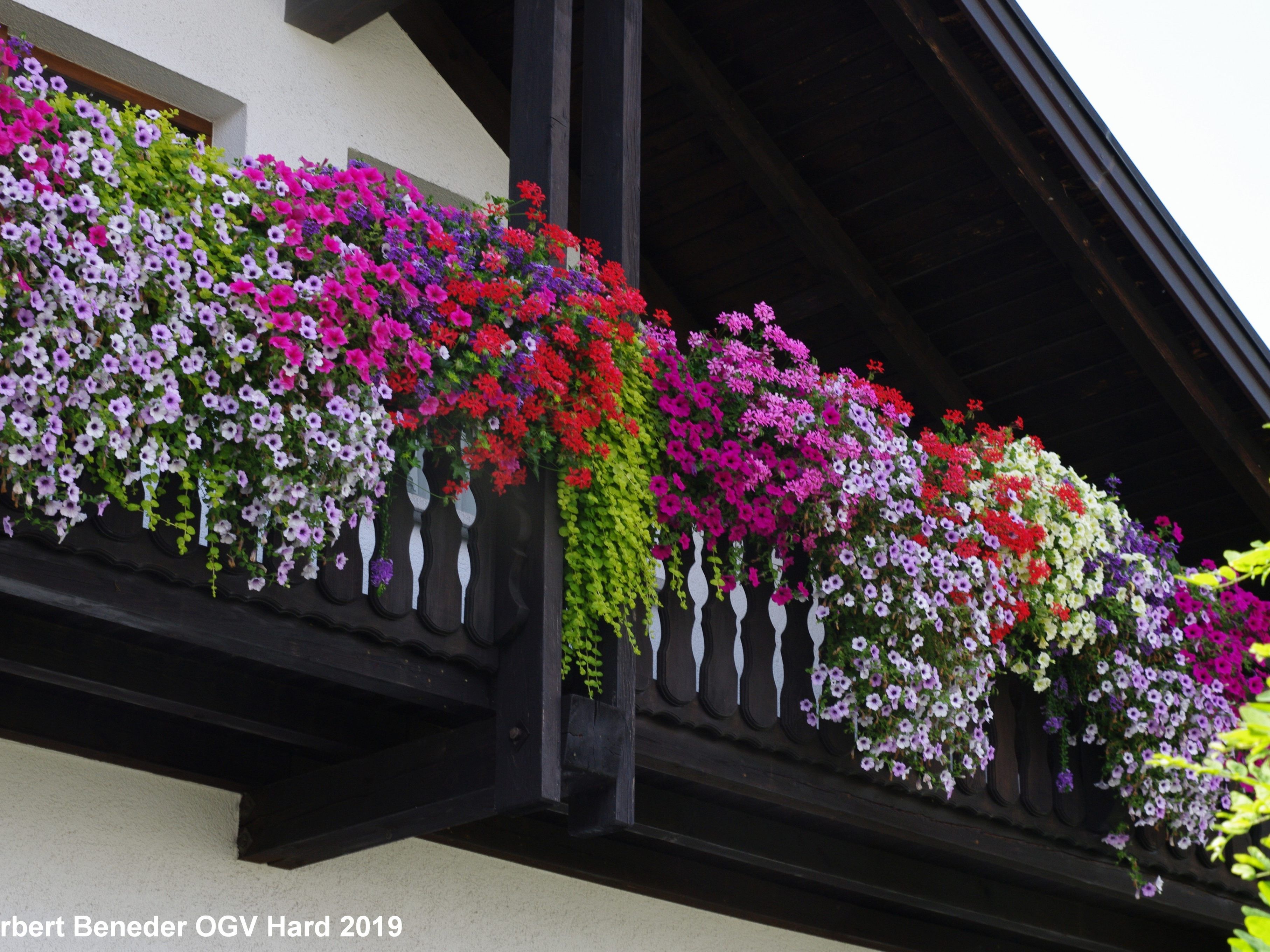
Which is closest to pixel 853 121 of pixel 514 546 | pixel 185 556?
pixel 514 546

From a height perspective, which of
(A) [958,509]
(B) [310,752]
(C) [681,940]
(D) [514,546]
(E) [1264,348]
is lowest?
(C) [681,940]

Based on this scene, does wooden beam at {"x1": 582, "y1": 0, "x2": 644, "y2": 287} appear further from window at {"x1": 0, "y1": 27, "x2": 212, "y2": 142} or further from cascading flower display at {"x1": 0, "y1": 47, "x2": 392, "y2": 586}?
window at {"x1": 0, "y1": 27, "x2": 212, "y2": 142}

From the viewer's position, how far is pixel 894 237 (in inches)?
276

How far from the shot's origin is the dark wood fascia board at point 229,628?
3234 mm

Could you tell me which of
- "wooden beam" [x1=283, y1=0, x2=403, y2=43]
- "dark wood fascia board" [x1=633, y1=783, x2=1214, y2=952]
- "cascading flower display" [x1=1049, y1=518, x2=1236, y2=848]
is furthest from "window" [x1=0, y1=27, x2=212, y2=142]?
"cascading flower display" [x1=1049, y1=518, x2=1236, y2=848]

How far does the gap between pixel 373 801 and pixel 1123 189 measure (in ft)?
13.4

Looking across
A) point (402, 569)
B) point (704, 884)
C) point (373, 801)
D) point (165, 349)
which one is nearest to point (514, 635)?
point (402, 569)

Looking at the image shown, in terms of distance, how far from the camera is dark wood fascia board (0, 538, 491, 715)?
127 inches

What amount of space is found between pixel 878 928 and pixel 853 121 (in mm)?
3494

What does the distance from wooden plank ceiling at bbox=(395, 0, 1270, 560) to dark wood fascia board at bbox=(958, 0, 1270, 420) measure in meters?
0.07

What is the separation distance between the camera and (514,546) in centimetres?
402

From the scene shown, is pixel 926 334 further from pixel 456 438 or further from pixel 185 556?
pixel 185 556

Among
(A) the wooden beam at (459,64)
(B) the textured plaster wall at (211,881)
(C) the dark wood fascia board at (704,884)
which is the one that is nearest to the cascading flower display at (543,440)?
(C) the dark wood fascia board at (704,884)

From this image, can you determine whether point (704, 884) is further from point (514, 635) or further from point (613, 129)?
point (613, 129)
